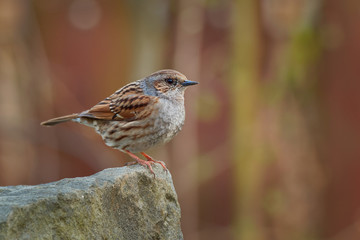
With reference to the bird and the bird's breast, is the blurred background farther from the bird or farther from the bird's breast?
the bird's breast

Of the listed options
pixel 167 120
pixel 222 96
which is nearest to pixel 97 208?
pixel 167 120

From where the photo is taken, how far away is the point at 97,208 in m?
3.91

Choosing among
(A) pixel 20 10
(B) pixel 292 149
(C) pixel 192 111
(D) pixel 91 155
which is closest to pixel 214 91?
(C) pixel 192 111

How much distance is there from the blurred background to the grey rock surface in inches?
161

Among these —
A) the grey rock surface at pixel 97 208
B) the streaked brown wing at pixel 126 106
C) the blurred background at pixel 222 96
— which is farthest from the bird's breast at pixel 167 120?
the blurred background at pixel 222 96

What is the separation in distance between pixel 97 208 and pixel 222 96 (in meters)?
6.07

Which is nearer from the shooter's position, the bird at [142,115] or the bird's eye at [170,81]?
the bird at [142,115]

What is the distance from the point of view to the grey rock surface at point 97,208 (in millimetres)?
3557

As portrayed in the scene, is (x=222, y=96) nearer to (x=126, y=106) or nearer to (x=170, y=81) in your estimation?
(x=170, y=81)

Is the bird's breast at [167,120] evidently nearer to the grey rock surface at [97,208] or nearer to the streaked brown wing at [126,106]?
the streaked brown wing at [126,106]

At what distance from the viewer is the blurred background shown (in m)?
8.74

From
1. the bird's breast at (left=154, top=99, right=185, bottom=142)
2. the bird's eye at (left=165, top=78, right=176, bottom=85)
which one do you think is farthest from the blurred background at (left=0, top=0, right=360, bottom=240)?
the bird's breast at (left=154, top=99, right=185, bottom=142)

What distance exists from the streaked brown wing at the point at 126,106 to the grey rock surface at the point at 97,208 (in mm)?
713

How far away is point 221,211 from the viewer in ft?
33.2
